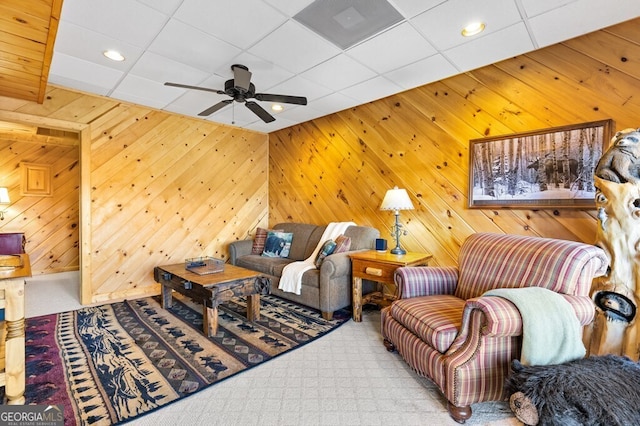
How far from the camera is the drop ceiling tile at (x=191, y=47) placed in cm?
227

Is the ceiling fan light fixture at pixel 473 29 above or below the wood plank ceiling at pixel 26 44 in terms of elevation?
above

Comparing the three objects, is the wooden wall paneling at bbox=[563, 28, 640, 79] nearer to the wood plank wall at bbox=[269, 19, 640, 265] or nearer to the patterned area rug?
the wood plank wall at bbox=[269, 19, 640, 265]

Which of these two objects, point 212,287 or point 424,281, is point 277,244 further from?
point 424,281

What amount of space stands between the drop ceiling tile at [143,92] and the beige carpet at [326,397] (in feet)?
10.4

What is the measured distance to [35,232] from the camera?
523cm

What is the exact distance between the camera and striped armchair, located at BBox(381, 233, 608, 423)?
159 centimetres

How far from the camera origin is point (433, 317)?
6.10 ft

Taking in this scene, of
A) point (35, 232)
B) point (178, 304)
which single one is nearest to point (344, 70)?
point (178, 304)

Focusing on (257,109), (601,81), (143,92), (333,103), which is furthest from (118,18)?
(601,81)

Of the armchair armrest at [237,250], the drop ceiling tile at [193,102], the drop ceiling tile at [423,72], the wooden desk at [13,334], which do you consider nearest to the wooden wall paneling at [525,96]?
the drop ceiling tile at [423,72]

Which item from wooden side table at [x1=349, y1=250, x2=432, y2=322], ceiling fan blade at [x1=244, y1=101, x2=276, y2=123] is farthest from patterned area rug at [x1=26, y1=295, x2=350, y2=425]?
ceiling fan blade at [x1=244, y1=101, x2=276, y2=123]

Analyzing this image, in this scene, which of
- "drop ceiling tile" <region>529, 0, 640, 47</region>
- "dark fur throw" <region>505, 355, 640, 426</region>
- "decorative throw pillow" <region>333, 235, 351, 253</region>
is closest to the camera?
"dark fur throw" <region>505, 355, 640, 426</region>

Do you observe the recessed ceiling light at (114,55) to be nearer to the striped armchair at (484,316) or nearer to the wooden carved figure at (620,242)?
the striped armchair at (484,316)

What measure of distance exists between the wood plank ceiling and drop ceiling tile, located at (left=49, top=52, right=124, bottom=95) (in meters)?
0.19
